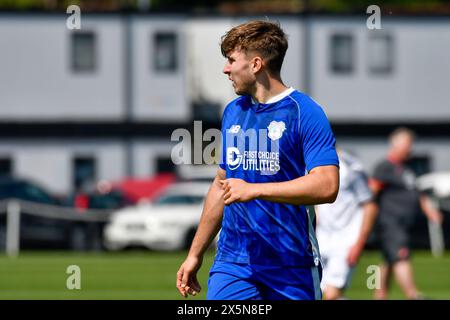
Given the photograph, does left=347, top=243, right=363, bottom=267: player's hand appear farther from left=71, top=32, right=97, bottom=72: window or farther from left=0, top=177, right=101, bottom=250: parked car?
left=71, top=32, right=97, bottom=72: window

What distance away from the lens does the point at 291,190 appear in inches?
261

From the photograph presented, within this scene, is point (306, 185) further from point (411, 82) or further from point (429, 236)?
point (411, 82)

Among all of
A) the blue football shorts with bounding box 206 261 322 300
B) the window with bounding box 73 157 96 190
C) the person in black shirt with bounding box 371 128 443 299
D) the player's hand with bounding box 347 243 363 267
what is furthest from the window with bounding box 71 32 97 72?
the blue football shorts with bounding box 206 261 322 300

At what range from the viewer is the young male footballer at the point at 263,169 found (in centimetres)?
704

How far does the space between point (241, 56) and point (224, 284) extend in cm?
127

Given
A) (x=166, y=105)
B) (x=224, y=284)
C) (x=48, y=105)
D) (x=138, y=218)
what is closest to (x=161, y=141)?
(x=166, y=105)

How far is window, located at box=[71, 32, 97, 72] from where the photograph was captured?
157 ft

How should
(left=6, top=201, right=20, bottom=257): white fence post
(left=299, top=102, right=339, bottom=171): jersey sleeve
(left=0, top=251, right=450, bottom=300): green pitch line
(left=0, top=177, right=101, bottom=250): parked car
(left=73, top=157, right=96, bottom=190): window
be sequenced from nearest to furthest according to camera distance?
1. (left=299, top=102, right=339, bottom=171): jersey sleeve
2. (left=0, top=251, right=450, bottom=300): green pitch line
3. (left=6, top=201, right=20, bottom=257): white fence post
4. (left=0, top=177, right=101, bottom=250): parked car
5. (left=73, top=157, right=96, bottom=190): window

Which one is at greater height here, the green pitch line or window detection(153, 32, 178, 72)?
window detection(153, 32, 178, 72)

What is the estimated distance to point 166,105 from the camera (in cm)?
4984

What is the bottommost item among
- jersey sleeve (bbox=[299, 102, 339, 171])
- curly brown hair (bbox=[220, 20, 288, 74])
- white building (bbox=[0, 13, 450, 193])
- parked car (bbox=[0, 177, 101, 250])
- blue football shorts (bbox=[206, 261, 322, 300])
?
blue football shorts (bbox=[206, 261, 322, 300])

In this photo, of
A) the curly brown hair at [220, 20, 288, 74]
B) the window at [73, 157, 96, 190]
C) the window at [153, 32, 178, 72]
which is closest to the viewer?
the curly brown hair at [220, 20, 288, 74]

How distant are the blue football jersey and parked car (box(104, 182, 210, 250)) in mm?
20952

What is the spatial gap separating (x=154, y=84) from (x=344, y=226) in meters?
37.7
